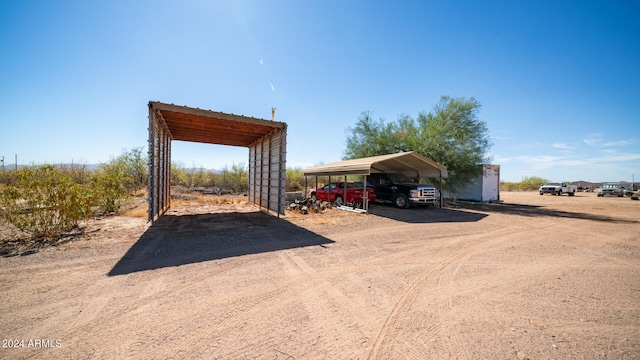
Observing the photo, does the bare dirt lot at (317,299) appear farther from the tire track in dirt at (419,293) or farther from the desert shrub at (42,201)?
the desert shrub at (42,201)

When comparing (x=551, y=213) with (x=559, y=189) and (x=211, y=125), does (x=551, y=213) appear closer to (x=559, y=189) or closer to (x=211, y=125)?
(x=211, y=125)

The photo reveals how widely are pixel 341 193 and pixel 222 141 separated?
7.59 meters

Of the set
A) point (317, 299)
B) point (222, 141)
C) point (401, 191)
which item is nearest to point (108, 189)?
point (222, 141)

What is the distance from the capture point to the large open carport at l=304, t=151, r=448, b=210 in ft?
Answer: 42.1

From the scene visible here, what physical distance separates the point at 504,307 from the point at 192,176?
27.1m

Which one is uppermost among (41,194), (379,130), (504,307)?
(379,130)

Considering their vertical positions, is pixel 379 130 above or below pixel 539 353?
above

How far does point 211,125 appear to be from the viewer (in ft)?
36.3

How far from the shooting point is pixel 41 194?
662 cm

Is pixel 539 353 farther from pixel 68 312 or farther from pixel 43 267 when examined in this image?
pixel 43 267

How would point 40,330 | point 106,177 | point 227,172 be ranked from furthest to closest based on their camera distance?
point 227,172, point 106,177, point 40,330

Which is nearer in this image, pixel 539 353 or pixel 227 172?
pixel 539 353

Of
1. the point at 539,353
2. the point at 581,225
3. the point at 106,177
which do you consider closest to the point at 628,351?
the point at 539,353

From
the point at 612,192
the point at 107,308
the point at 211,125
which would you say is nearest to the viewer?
the point at 107,308
